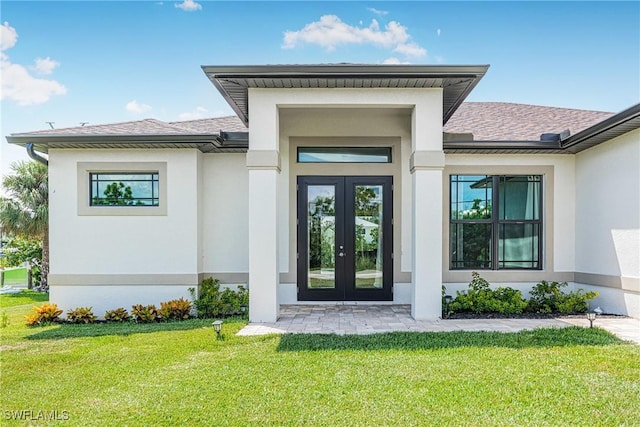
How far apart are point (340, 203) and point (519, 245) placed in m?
4.10

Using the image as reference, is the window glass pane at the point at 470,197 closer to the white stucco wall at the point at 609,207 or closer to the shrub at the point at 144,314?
the white stucco wall at the point at 609,207

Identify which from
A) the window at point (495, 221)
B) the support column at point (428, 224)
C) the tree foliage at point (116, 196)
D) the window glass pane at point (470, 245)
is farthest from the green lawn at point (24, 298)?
the window at point (495, 221)

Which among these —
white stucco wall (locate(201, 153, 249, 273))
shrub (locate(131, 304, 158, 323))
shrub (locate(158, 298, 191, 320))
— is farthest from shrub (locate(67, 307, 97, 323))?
white stucco wall (locate(201, 153, 249, 273))

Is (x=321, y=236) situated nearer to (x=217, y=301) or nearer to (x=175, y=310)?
(x=217, y=301)

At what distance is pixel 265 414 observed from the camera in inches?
144

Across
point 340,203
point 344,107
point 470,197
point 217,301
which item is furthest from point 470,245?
point 217,301

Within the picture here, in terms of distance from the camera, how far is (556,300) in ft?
26.8

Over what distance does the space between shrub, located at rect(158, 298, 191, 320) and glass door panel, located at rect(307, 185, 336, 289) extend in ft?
8.68

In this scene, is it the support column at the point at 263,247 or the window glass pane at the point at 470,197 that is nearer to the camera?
the support column at the point at 263,247

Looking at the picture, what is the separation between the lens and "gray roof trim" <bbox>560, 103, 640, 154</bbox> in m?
6.60

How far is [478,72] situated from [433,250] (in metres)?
3.01

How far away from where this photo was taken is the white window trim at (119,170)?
28.1 ft

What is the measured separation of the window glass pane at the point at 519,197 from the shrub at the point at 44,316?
962 centimetres

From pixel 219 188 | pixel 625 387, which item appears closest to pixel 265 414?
pixel 625 387
